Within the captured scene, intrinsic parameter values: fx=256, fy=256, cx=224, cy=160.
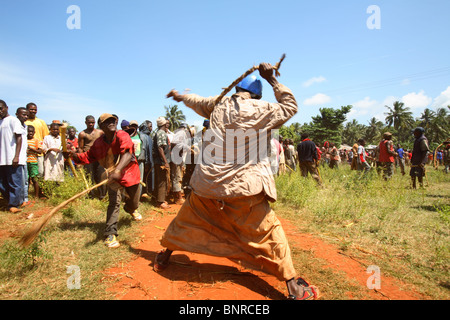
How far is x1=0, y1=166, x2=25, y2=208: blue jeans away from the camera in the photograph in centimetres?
538

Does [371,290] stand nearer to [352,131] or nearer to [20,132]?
[20,132]

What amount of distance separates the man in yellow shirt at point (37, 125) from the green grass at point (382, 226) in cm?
621

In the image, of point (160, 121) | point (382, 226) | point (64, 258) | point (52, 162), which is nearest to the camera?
point (64, 258)

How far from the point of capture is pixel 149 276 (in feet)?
9.34

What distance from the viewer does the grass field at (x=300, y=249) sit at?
8.69 feet

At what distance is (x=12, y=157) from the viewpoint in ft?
17.5

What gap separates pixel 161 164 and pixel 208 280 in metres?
4.05

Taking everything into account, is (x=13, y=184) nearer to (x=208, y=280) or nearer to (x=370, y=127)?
(x=208, y=280)

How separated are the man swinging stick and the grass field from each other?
731mm

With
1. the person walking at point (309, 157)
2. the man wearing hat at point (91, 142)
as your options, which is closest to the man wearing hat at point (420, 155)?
the person walking at point (309, 157)

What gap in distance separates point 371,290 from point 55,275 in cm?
334

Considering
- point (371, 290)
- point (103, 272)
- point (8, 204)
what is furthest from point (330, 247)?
point (8, 204)

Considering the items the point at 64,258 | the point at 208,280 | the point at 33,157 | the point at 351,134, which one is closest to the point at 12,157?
the point at 33,157

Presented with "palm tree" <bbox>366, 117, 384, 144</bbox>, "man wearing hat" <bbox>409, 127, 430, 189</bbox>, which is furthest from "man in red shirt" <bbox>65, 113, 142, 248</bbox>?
"palm tree" <bbox>366, 117, 384, 144</bbox>
